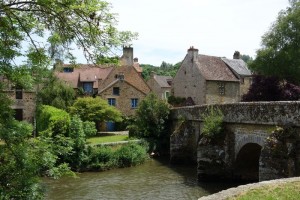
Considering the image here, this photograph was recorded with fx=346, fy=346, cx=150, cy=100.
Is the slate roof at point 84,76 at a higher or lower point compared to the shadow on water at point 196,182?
higher

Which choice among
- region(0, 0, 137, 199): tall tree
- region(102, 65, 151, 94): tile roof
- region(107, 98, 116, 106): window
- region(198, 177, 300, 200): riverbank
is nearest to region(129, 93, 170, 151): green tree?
region(107, 98, 116, 106): window

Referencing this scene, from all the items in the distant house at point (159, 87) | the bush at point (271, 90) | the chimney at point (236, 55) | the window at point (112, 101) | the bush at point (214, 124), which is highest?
the chimney at point (236, 55)

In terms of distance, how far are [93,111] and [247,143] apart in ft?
57.9

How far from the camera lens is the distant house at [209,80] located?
36994 millimetres

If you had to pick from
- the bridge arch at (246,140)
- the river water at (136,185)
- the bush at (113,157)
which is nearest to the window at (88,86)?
the bush at (113,157)

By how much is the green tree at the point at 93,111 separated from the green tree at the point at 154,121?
4.03m

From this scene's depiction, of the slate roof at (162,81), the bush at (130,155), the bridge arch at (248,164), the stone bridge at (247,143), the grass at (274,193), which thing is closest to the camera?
the grass at (274,193)

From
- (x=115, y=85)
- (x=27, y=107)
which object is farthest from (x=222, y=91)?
(x=27, y=107)

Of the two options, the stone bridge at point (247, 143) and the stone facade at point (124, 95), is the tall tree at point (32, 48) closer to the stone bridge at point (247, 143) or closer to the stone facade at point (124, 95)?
the stone bridge at point (247, 143)

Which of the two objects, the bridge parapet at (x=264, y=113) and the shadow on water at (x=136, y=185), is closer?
the bridge parapet at (x=264, y=113)

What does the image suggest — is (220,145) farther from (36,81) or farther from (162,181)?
(36,81)

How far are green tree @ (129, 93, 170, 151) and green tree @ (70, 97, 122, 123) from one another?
4032 mm

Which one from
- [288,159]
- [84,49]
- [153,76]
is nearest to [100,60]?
[84,49]

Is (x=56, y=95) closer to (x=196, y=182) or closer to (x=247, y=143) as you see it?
(x=196, y=182)
